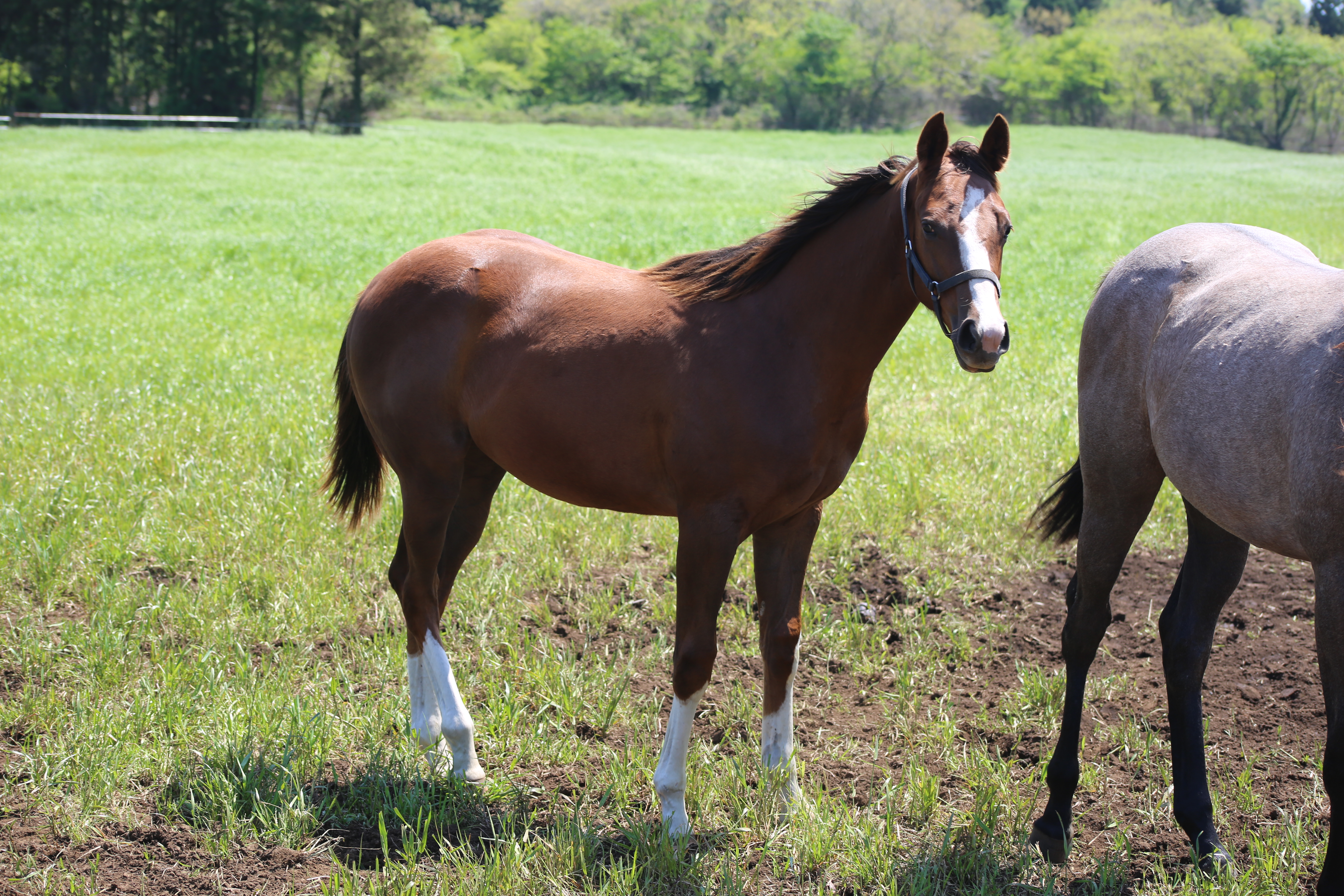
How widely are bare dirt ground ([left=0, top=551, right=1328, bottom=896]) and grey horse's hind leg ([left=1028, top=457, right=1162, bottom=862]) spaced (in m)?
0.36

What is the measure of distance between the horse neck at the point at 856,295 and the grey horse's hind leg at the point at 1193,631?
1.35 metres

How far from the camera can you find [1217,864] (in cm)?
287

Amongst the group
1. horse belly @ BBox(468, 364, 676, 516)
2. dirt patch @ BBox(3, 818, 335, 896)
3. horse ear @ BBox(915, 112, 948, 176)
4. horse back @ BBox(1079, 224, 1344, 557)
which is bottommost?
dirt patch @ BBox(3, 818, 335, 896)

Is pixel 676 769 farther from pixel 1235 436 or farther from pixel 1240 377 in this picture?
pixel 1240 377

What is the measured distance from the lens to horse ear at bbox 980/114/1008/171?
2.75m

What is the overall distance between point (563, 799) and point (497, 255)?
201cm

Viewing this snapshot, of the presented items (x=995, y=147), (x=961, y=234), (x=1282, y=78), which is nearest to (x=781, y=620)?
(x=961, y=234)

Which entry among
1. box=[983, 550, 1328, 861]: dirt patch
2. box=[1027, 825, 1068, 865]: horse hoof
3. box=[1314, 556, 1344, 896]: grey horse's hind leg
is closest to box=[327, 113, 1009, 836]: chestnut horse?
box=[1027, 825, 1068, 865]: horse hoof

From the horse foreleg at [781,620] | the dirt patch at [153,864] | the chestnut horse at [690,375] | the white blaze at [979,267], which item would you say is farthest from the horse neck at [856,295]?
the dirt patch at [153,864]

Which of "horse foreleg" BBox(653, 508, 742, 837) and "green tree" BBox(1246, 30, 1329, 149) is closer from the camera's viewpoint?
"horse foreleg" BBox(653, 508, 742, 837)

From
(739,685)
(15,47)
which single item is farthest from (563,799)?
(15,47)

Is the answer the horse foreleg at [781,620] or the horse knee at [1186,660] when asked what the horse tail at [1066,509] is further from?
the horse foreleg at [781,620]

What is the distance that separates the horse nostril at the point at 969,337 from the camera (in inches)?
96.1

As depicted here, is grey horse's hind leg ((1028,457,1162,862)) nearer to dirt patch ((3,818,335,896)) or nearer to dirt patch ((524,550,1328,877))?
dirt patch ((524,550,1328,877))
